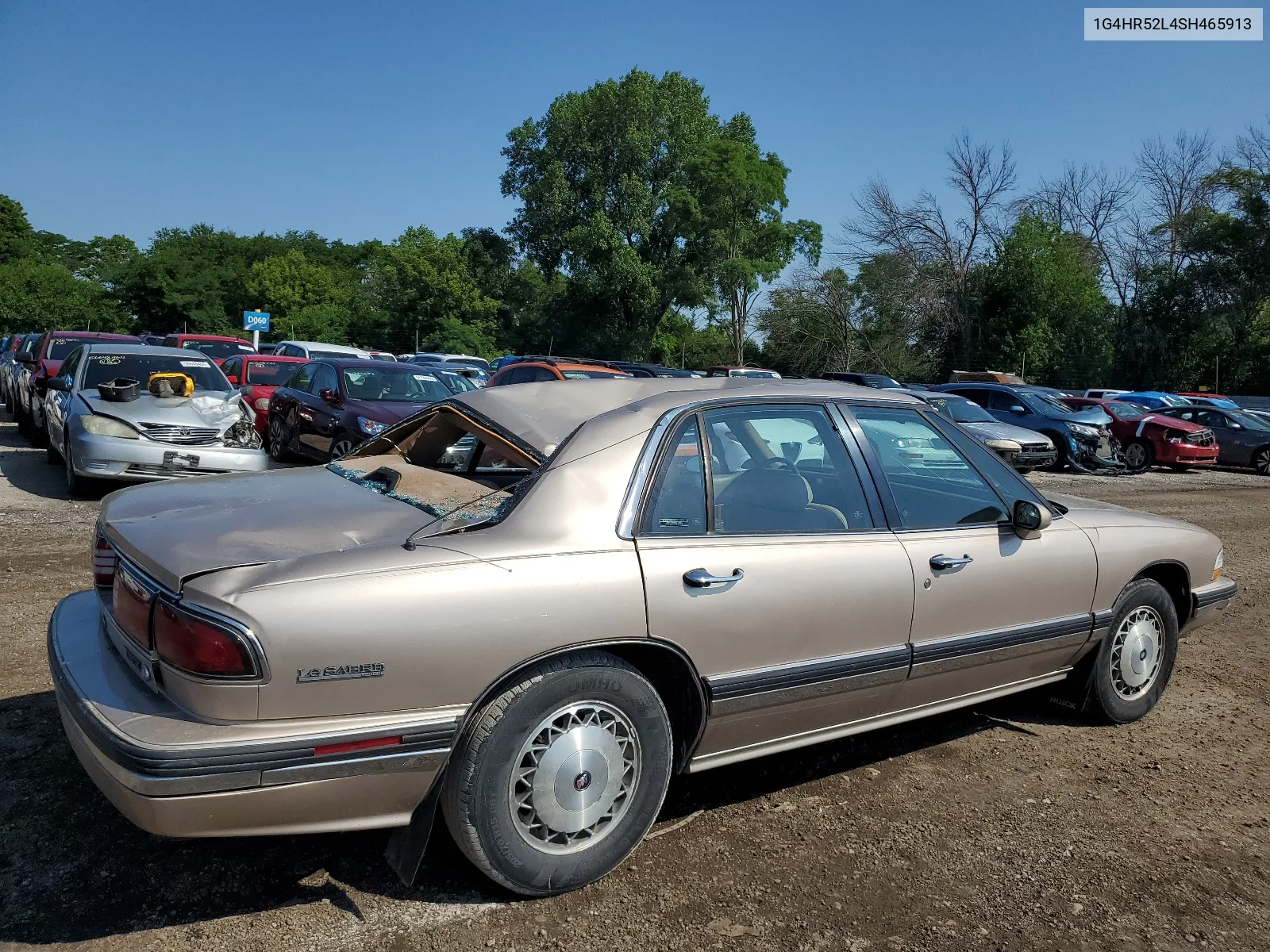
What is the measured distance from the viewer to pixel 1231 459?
69.3ft

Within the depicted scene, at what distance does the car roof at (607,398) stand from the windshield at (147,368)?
754 cm

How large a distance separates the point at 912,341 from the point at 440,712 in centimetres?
4566

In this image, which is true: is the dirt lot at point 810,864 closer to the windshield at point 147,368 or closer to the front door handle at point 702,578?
the front door handle at point 702,578

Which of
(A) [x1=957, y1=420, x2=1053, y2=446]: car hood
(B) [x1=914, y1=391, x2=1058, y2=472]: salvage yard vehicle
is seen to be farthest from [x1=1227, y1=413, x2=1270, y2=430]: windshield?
(A) [x1=957, y1=420, x2=1053, y2=446]: car hood

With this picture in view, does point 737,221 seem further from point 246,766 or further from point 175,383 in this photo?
point 246,766

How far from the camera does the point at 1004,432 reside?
16.4 metres

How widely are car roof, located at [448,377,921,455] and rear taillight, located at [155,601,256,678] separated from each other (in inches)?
47.9

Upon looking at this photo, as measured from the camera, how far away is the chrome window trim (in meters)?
3.00

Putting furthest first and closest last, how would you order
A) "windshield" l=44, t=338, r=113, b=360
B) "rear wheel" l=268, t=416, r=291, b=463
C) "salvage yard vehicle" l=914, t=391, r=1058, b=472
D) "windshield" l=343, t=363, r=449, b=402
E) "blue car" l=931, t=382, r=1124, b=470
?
1. "blue car" l=931, t=382, r=1124, b=470
2. "salvage yard vehicle" l=914, t=391, r=1058, b=472
3. "windshield" l=44, t=338, r=113, b=360
4. "rear wheel" l=268, t=416, r=291, b=463
5. "windshield" l=343, t=363, r=449, b=402

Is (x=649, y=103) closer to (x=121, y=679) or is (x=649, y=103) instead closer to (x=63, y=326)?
(x=63, y=326)

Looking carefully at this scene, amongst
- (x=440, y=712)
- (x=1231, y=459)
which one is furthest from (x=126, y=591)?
(x=1231, y=459)

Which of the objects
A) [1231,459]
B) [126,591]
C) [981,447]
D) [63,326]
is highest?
[63,326]

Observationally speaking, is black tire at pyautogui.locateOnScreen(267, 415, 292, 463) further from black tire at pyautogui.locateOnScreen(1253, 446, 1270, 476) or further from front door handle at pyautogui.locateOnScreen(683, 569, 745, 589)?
black tire at pyautogui.locateOnScreen(1253, 446, 1270, 476)

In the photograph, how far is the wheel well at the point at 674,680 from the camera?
293cm
